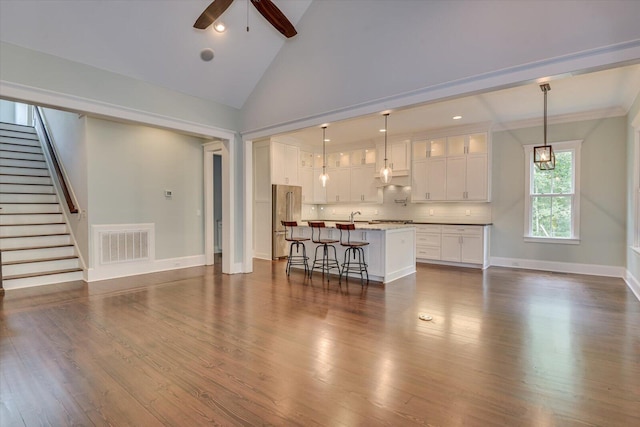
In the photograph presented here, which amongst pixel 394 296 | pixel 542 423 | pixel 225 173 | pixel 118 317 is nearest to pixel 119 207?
pixel 225 173

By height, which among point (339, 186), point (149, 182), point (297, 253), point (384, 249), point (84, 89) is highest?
point (84, 89)

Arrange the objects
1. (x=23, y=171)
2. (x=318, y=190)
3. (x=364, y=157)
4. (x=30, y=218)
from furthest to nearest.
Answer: (x=318, y=190), (x=364, y=157), (x=23, y=171), (x=30, y=218)

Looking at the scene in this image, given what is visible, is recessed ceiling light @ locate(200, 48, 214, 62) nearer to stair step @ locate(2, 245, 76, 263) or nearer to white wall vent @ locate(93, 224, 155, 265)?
white wall vent @ locate(93, 224, 155, 265)

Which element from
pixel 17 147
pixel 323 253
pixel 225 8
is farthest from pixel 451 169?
pixel 17 147

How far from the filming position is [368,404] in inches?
78.5

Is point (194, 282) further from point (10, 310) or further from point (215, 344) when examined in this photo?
point (215, 344)

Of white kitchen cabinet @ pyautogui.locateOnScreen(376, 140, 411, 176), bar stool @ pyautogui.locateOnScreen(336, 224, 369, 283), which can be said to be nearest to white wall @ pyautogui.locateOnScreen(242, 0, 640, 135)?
bar stool @ pyautogui.locateOnScreen(336, 224, 369, 283)

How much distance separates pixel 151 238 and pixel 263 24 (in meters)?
4.20

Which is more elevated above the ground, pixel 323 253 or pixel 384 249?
pixel 384 249

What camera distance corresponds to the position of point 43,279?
502 centimetres

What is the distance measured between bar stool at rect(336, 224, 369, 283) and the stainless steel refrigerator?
2.42 m

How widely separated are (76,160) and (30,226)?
1.40 meters

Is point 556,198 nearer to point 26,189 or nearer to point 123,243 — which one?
point 123,243

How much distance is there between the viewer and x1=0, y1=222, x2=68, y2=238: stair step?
17.7ft
